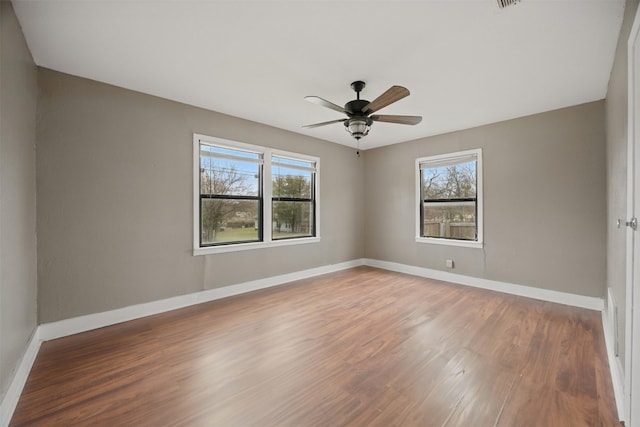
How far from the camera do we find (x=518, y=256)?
3.94 meters

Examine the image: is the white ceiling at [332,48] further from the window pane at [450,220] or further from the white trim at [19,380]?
the white trim at [19,380]

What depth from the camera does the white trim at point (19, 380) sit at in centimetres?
158

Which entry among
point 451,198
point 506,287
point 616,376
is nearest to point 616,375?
point 616,376

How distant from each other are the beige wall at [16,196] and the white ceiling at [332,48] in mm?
279

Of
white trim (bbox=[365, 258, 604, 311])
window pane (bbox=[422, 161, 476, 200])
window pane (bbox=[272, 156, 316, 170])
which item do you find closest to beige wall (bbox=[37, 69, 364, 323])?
window pane (bbox=[272, 156, 316, 170])

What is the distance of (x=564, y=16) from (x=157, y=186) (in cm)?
394

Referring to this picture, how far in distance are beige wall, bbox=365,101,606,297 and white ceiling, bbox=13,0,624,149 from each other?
464mm

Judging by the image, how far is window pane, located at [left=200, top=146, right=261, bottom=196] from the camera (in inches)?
145

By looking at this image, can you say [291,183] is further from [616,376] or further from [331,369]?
[616,376]

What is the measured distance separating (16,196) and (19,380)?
1.26 metres

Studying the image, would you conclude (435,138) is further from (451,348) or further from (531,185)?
(451,348)

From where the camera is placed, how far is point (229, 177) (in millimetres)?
3906

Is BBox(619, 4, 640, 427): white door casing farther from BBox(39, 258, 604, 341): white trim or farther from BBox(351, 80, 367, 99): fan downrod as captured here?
BBox(39, 258, 604, 341): white trim

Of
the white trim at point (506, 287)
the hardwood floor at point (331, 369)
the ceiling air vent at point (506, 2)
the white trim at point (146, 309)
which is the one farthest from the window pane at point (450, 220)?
the ceiling air vent at point (506, 2)
